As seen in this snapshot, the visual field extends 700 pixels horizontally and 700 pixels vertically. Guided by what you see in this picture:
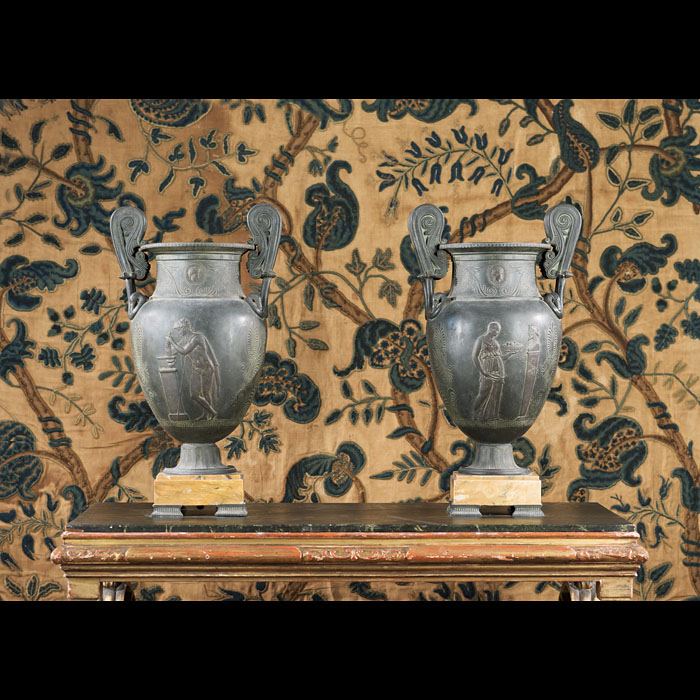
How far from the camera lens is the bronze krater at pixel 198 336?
2.34 meters

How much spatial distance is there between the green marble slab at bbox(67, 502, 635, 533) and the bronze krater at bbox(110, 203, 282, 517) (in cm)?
7

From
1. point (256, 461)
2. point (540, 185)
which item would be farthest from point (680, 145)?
point (256, 461)

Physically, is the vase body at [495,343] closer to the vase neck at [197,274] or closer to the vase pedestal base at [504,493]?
the vase pedestal base at [504,493]

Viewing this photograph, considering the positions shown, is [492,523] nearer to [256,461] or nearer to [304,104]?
A: [256,461]

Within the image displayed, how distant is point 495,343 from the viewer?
2336mm

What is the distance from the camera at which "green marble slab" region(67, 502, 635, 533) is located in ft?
7.57

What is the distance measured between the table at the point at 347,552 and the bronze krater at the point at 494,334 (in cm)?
13

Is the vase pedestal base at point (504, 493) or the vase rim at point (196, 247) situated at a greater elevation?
the vase rim at point (196, 247)

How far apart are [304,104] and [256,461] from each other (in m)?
0.91

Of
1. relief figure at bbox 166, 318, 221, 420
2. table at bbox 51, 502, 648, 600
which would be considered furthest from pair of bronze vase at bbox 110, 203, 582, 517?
table at bbox 51, 502, 648, 600

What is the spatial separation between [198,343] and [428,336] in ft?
1.67

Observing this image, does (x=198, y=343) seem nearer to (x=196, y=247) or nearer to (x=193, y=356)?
(x=193, y=356)

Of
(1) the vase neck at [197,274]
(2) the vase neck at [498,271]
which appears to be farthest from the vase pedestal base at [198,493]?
(2) the vase neck at [498,271]

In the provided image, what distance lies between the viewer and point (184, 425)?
238 centimetres
